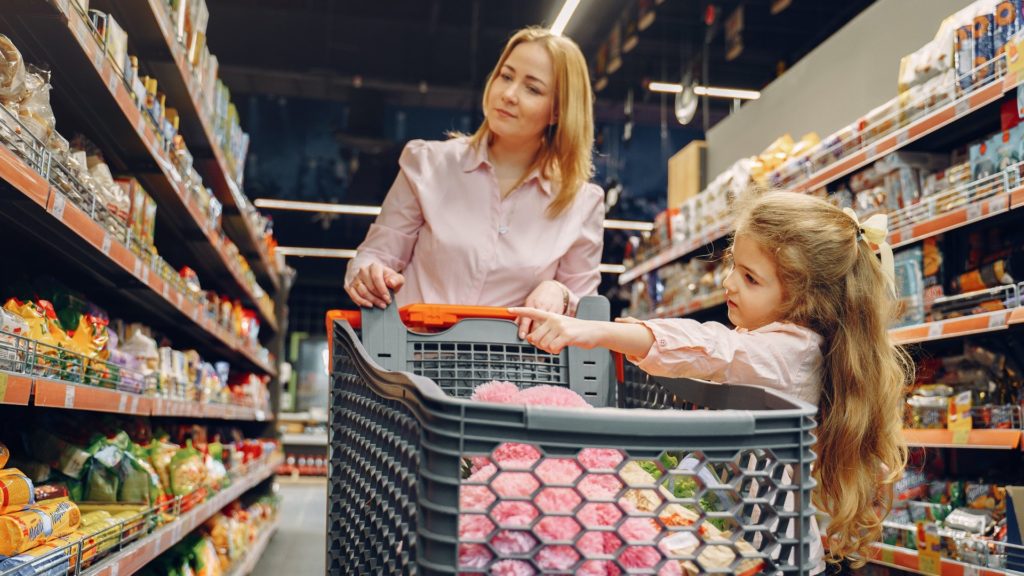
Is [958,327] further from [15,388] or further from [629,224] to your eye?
[629,224]

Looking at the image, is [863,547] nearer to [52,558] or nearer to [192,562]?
[52,558]

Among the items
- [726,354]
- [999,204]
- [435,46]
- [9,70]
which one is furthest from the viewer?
[435,46]

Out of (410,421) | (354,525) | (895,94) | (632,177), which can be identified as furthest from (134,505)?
(632,177)

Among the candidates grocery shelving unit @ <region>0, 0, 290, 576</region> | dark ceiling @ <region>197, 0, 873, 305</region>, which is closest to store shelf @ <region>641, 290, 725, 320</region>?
grocery shelving unit @ <region>0, 0, 290, 576</region>

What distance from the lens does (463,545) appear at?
0.88 meters

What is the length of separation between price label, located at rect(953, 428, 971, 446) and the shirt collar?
1.57 m

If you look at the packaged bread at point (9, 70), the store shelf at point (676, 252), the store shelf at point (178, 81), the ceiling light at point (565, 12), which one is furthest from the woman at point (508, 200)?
the ceiling light at point (565, 12)

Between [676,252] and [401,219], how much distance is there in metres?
3.19

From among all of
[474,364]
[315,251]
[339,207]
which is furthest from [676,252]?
[315,251]

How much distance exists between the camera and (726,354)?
1.32 metres

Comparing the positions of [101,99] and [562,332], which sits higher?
[101,99]

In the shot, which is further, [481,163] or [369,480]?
[481,163]

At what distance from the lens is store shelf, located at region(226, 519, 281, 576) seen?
3927 mm

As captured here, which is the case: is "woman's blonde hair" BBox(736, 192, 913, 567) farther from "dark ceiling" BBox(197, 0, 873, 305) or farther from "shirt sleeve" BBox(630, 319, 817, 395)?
"dark ceiling" BBox(197, 0, 873, 305)
